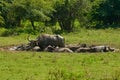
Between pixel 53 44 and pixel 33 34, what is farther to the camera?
pixel 33 34

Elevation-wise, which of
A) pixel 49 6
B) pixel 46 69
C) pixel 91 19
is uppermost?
pixel 46 69

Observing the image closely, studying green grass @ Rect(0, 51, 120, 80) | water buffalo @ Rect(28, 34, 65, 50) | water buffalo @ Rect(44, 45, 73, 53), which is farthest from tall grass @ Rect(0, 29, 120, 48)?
green grass @ Rect(0, 51, 120, 80)

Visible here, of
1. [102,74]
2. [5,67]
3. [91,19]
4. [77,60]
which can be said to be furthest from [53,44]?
[91,19]

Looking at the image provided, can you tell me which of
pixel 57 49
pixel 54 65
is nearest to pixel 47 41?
pixel 57 49

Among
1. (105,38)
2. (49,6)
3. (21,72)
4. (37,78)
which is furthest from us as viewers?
(49,6)

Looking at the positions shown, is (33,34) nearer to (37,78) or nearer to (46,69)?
(46,69)

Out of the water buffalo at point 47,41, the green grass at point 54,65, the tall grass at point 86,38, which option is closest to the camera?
the green grass at point 54,65

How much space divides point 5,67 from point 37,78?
10.7 ft

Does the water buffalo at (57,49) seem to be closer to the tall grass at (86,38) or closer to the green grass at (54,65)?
the green grass at (54,65)

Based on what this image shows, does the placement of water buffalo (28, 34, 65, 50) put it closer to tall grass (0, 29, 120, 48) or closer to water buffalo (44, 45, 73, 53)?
water buffalo (44, 45, 73, 53)

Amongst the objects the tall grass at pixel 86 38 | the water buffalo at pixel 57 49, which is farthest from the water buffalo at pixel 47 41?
the tall grass at pixel 86 38

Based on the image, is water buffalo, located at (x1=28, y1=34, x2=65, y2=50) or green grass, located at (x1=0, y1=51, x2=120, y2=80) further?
water buffalo, located at (x1=28, y1=34, x2=65, y2=50)

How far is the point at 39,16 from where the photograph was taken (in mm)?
35781

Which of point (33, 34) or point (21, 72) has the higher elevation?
point (21, 72)
